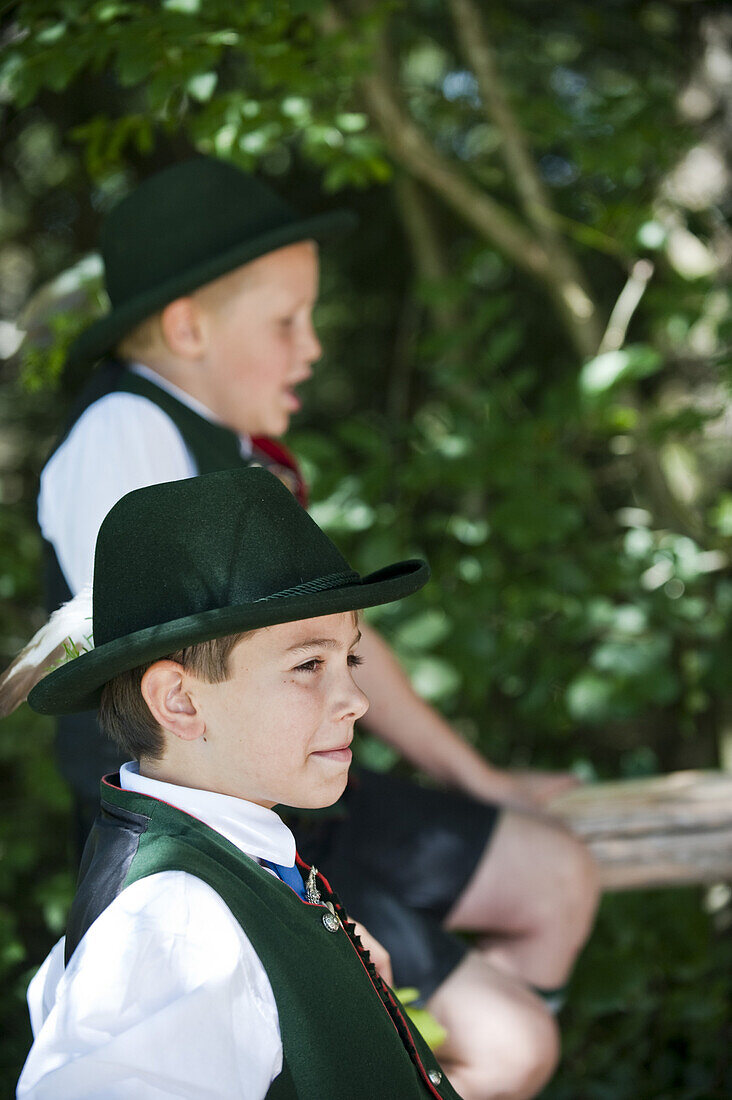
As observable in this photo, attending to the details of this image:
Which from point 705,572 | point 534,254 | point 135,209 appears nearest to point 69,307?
point 135,209

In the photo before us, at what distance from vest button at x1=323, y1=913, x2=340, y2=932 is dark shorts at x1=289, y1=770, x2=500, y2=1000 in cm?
58

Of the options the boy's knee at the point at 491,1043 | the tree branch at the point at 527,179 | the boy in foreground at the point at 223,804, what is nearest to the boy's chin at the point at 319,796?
the boy in foreground at the point at 223,804

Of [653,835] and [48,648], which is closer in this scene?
[48,648]

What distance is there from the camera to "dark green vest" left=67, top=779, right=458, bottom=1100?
100 centimetres

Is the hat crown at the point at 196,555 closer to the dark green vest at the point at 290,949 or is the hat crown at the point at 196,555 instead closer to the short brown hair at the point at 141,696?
the short brown hair at the point at 141,696

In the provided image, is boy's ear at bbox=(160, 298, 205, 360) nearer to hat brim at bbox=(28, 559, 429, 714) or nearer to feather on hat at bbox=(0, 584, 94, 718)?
feather on hat at bbox=(0, 584, 94, 718)

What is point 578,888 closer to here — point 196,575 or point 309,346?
Answer: point 309,346

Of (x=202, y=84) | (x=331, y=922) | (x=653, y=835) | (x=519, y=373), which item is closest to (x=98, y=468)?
(x=331, y=922)

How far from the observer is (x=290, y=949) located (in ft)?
3.39

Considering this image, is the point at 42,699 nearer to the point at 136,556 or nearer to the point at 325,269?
the point at 136,556

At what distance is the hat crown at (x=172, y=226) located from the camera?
1.74 metres

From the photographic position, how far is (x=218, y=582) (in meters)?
1.08

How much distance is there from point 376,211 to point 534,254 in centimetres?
106

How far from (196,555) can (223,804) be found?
259 millimetres
